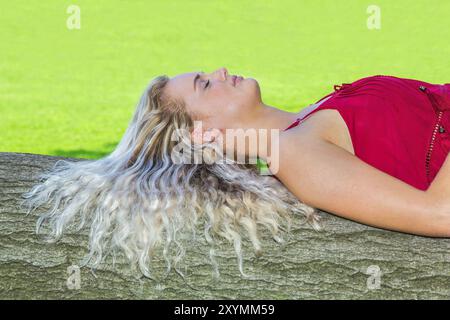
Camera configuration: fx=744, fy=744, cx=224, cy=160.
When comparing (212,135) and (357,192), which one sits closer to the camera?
(357,192)

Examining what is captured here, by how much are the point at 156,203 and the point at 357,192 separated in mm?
805

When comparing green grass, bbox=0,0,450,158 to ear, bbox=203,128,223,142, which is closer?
ear, bbox=203,128,223,142

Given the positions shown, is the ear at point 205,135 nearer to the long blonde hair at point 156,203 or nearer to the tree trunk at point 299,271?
the long blonde hair at point 156,203

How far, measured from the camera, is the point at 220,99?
347 cm

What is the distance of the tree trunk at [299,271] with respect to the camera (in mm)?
2877

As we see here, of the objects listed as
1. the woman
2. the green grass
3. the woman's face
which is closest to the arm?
the woman

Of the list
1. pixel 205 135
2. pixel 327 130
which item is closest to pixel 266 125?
pixel 205 135

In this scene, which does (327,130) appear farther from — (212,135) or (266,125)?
(212,135)

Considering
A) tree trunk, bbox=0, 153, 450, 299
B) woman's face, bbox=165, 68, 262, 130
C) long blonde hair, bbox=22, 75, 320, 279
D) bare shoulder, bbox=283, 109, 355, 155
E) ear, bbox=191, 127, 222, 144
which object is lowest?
tree trunk, bbox=0, 153, 450, 299

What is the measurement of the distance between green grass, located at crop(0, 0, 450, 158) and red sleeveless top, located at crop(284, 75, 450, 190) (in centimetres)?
563

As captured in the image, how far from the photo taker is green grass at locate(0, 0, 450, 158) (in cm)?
1049

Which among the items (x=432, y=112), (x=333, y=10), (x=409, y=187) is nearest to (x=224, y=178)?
(x=409, y=187)

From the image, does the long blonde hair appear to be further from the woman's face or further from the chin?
the chin

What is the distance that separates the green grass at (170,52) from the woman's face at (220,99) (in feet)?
17.3
